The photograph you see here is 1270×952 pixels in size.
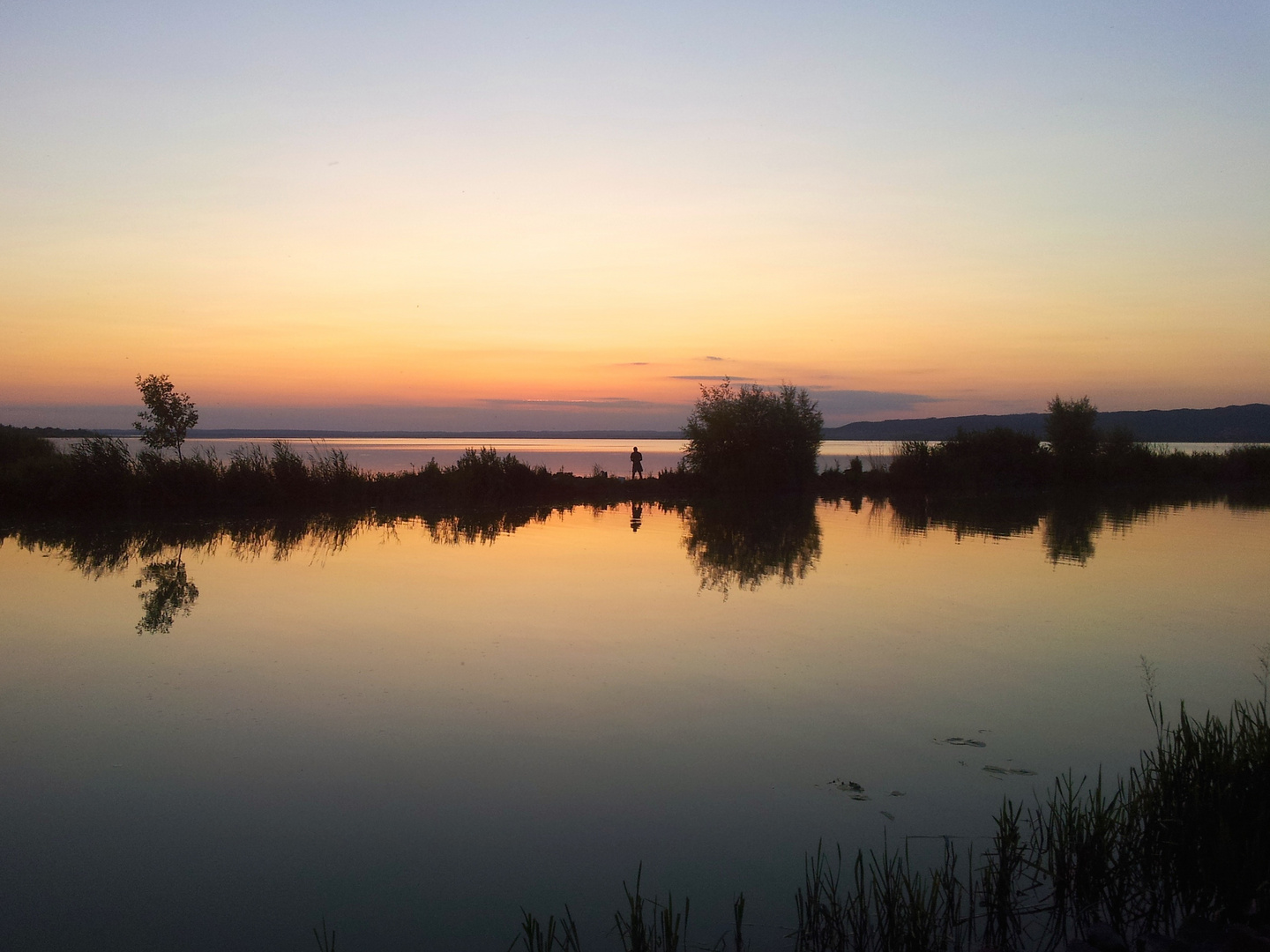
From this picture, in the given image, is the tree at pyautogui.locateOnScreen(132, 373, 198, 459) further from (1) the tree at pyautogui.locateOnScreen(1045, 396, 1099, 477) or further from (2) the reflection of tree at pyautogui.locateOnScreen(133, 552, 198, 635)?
(1) the tree at pyautogui.locateOnScreen(1045, 396, 1099, 477)

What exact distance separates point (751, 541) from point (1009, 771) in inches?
444

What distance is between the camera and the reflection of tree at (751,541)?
12.5m

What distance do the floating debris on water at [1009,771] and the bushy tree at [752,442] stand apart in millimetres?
24895

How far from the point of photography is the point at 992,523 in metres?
20.2

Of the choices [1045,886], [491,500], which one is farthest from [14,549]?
[1045,886]

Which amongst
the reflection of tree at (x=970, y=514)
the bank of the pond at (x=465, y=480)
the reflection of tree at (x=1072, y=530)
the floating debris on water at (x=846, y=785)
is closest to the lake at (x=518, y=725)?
the floating debris on water at (x=846, y=785)

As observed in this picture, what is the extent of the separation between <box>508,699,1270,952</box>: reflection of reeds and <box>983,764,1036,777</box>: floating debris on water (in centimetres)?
75

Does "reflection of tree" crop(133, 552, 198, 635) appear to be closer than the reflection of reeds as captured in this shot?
No

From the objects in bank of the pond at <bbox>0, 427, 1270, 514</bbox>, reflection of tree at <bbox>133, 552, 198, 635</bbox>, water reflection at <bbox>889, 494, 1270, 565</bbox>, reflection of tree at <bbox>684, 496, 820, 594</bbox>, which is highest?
bank of the pond at <bbox>0, 427, 1270, 514</bbox>

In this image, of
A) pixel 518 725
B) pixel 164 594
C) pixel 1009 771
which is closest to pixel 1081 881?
pixel 1009 771

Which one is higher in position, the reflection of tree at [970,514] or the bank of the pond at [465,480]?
the bank of the pond at [465,480]

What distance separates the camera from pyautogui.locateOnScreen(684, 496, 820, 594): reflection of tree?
1254 cm

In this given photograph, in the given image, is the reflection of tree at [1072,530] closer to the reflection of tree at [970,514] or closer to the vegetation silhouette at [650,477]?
the reflection of tree at [970,514]

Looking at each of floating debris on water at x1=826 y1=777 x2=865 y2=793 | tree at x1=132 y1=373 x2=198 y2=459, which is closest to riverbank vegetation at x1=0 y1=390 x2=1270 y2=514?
tree at x1=132 y1=373 x2=198 y2=459
